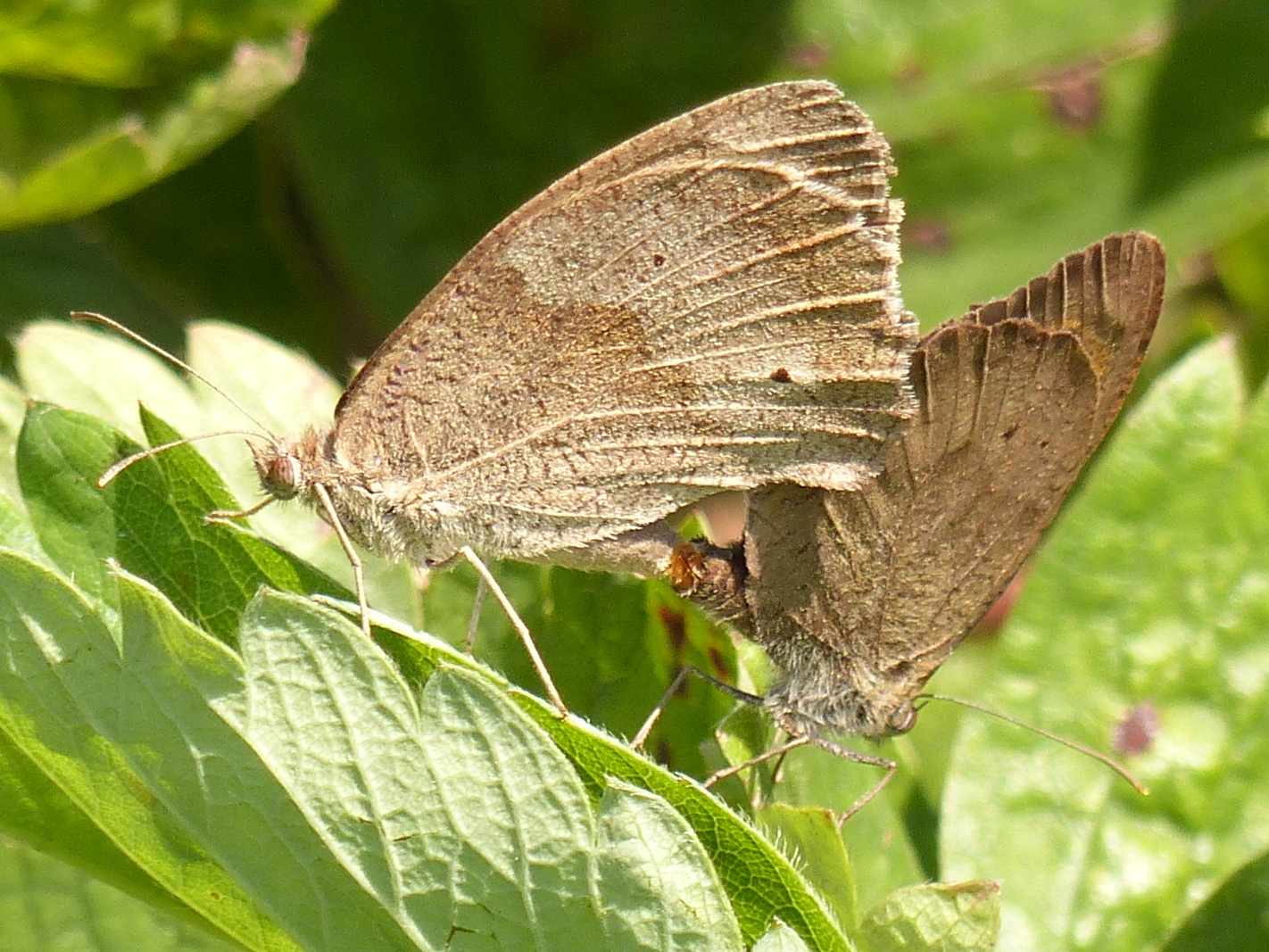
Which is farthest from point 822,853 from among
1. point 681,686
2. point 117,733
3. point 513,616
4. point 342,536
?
point 342,536

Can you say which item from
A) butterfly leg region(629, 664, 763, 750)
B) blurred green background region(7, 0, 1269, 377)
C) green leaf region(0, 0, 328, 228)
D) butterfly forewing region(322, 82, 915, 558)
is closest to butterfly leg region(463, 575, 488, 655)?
butterfly forewing region(322, 82, 915, 558)

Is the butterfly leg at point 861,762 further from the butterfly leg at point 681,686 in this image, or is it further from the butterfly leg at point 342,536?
the butterfly leg at point 342,536

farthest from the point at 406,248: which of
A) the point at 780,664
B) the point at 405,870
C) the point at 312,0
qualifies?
the point at 405,870

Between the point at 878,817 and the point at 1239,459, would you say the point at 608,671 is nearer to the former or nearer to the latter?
the point at 878,817

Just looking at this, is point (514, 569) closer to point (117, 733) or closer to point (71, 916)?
point (71, 916)

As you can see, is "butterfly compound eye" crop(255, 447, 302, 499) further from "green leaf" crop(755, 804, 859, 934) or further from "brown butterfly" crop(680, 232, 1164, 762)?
"green leaf" crop(755, 804, 859, 934)

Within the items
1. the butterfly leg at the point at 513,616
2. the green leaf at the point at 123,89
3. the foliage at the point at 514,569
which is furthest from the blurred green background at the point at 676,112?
the butterfly leg at the point at 513,616
